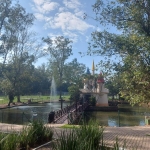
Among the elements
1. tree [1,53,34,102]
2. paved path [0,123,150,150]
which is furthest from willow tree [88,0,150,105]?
tree [1,53,34,102]

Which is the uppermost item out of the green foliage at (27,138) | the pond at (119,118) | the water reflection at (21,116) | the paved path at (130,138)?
the green foliage at (27,138)

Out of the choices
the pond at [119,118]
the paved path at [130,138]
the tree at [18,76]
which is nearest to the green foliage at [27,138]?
the paved path at [130,138]

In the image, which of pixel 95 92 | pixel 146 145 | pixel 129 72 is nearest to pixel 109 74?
pixel 129 72

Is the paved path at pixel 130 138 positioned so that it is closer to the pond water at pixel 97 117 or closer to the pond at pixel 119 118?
the pond at pixel 119 118

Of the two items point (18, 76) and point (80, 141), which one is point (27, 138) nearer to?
point (80, 141)

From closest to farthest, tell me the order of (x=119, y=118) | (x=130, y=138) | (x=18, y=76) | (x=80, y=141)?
(x=80, y=141), (x=130, y=138), (x=119, y=118), (x=18, y=76)

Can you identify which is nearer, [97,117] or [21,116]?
[21,116]

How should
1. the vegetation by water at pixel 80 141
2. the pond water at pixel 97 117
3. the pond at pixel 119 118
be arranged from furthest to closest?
1. the pond at pixel 119 118
2. the pond water at pixel 97 117
3. the vegetation by water at pixel 80 141

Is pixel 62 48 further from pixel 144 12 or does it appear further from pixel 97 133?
pixel 97 133

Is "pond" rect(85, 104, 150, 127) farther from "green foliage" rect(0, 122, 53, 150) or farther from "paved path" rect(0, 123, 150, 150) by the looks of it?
"green foliage" rect(0, 122, 53, 150)

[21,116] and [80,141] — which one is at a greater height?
[80,141]

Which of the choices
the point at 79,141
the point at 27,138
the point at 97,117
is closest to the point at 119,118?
the point at 97,117

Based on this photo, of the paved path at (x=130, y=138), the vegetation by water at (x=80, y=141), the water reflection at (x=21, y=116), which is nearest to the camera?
the vegetation by water at (x=80, y=141)

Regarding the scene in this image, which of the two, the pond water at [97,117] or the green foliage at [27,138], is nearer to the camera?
the green foliage at [27,138]
